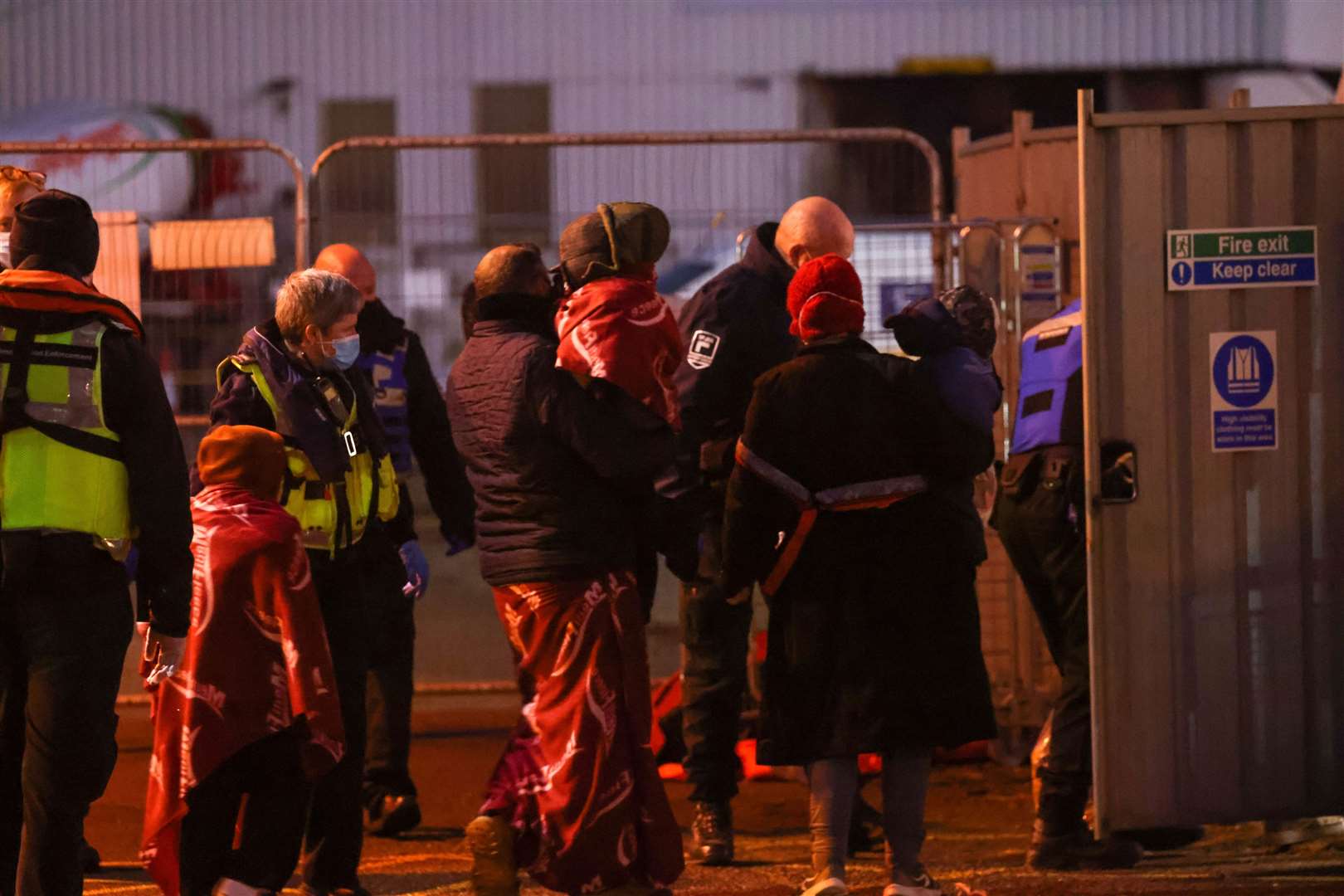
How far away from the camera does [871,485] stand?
533 cm

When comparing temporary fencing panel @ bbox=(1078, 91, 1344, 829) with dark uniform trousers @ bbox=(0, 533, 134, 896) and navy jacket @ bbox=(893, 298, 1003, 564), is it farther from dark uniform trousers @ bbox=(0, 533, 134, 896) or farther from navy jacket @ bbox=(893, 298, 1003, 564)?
dark uniform trousers @ bbox=(0, 533, 134, 896)

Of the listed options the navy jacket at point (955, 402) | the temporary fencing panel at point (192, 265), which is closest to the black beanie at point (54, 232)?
the navy jacket at point (955, 402)

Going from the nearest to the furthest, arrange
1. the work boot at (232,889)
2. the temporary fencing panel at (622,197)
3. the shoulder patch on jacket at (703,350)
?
the work boot at (232,889) → the shoulder patch on jacket at (703,350) → the temporary fencing panel at (622,197)

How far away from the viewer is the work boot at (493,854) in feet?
17.5

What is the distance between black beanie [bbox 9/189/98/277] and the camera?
4699mm

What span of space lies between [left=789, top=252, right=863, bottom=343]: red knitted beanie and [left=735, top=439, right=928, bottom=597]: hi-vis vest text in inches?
14.7

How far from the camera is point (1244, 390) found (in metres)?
5.68

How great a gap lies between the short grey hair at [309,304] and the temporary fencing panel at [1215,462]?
201cm

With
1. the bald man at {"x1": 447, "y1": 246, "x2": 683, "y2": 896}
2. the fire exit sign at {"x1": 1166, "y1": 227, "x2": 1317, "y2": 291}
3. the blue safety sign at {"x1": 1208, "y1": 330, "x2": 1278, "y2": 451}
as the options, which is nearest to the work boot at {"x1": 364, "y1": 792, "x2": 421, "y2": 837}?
the bald man at {"x1": 447, "y1": 246, "x2": 683, "y2": 896}

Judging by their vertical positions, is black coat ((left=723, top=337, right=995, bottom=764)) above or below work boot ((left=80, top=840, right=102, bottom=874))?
above

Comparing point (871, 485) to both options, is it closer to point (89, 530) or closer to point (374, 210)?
point (89, 530)

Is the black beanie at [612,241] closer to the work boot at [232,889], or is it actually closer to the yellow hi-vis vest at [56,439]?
the yellow hi-vis vest at [56,439]

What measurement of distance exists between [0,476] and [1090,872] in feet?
10.7

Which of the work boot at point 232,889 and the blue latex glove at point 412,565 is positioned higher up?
the blue latex glove at point 412,565
